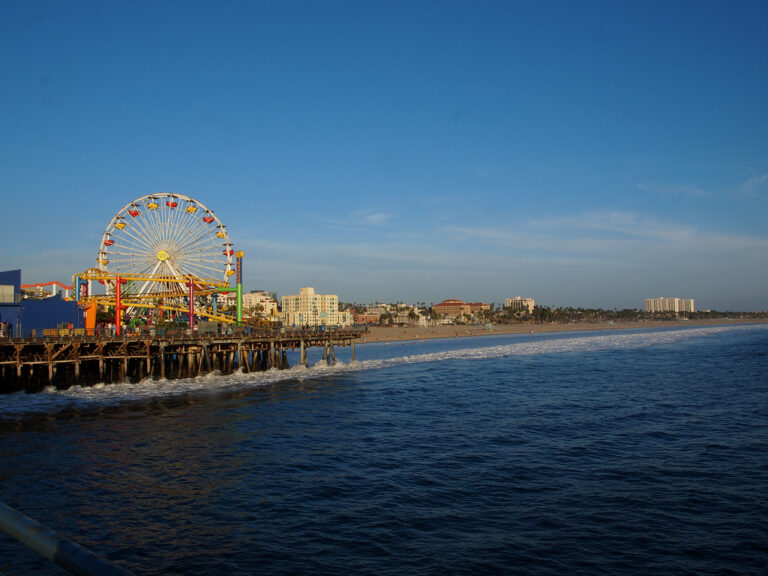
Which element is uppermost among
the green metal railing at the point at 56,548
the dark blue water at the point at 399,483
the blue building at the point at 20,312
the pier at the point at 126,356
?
the blue building at the point at 20,312

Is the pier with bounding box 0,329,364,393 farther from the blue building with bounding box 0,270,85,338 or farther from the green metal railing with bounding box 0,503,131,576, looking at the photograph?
the green metal railing with bounding box 0,503,131,576

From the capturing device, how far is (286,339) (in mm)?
51469

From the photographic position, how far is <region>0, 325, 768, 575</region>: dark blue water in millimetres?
11031

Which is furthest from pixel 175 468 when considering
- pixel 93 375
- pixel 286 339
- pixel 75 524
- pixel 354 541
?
pixel 286 339

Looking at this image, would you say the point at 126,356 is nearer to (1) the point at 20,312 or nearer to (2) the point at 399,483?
(1) the point at 20,312

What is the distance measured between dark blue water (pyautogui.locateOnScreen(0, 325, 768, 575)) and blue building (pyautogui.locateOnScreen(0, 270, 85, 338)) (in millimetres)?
17764

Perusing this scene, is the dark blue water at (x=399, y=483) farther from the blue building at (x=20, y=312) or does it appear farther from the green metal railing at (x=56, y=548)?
the blue building at (x=20, y=312)

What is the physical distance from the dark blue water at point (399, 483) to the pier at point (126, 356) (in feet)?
23.8

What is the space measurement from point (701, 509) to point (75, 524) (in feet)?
45.9

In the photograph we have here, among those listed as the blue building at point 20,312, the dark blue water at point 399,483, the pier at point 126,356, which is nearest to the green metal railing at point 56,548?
the dark blue water at point 399,483

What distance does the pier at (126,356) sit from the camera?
121ft

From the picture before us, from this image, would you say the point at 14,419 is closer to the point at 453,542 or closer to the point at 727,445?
the point at 453,542

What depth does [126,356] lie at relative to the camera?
133ft

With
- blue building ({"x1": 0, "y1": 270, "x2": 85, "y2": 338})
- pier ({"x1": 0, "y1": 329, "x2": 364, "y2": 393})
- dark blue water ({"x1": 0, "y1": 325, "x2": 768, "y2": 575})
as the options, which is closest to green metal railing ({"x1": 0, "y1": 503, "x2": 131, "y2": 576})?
dark blue water ({"x1": 0, "y1": 325, "x2": 768, "y2": 575})
